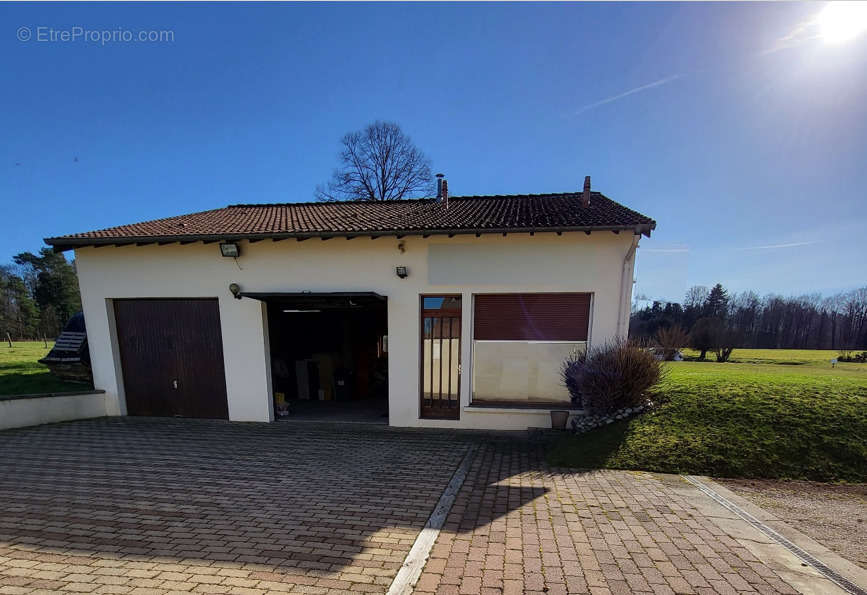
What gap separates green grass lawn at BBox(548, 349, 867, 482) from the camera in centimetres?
431

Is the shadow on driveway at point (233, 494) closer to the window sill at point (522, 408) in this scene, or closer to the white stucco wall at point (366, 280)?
the window sill at point (522, 408)

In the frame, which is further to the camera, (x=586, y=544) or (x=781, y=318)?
(x=781, y=318)

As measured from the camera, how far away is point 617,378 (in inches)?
217

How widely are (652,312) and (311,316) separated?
48.1 metres

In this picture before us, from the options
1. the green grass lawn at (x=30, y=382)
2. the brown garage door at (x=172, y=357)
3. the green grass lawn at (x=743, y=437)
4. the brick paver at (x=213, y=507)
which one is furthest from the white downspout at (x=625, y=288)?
the green grass lawn at (x=30, y=382)

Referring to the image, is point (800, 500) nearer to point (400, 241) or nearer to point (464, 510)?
point (464, 510)

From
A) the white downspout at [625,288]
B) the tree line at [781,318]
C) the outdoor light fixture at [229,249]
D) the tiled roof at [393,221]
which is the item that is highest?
the tiled roof at [393,221]

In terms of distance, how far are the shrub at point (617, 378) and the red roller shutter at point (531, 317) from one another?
68cm

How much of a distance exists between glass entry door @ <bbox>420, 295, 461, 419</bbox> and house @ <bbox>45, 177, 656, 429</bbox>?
0.09 feet

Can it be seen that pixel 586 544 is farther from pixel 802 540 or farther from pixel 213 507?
pixel 213 507

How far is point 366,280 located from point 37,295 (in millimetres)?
47979

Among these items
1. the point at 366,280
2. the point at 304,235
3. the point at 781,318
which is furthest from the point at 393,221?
the point at 781,318

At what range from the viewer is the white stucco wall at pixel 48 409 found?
6344 millimetres

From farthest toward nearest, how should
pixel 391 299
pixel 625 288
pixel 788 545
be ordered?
pixel 391 299 < pixel 625 288 < pixel 788 545
